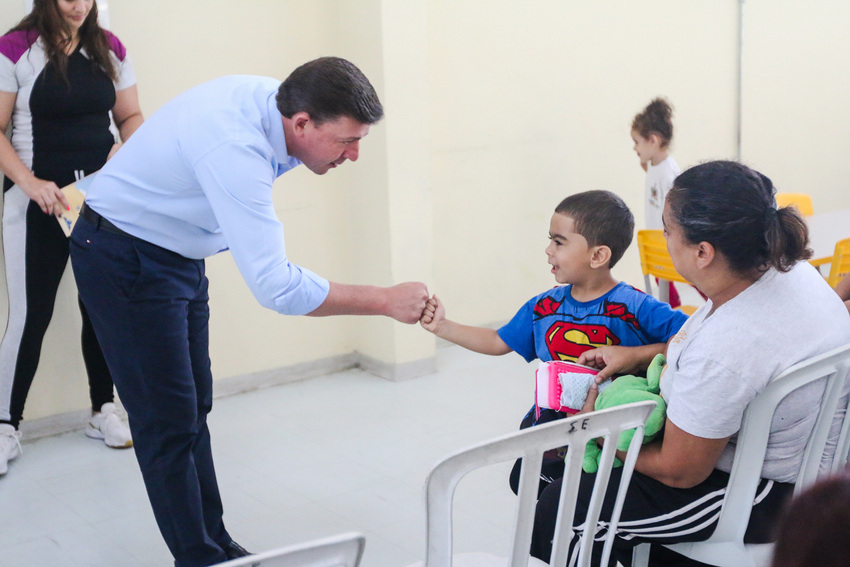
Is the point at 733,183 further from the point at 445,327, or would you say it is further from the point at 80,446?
the point at 80,446

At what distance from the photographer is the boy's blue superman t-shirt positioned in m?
1.95

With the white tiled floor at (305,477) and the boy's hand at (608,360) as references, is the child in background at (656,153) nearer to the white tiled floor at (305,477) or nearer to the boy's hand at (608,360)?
the white tiled floor at (305,477)

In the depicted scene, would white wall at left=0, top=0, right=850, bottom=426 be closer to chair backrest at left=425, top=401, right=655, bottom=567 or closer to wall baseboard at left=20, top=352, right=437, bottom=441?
wall baseboard at left=20, top=352, right=437, bottom=441

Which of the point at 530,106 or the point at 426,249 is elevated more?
the point at 530,106

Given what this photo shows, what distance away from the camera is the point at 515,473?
1.95 metres

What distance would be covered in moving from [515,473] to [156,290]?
0.94 metres

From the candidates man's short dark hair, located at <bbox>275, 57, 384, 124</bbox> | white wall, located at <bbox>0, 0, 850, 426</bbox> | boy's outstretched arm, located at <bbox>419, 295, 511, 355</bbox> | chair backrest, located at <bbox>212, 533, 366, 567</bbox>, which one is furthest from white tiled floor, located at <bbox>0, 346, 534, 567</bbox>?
chair backrest, located at <bbox>212, 533, 366, 567</bbox>

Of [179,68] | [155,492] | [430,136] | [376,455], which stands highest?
[179,68]

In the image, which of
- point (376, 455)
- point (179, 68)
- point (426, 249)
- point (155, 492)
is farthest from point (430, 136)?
point (155, 492)

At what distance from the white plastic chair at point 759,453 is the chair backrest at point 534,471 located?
0.81 ft

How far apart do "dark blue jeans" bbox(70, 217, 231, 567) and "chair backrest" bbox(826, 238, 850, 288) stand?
213 centimetres

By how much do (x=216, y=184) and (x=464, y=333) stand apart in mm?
704

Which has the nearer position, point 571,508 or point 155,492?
point 571,508

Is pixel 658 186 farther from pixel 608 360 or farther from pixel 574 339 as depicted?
pixel 608 360
